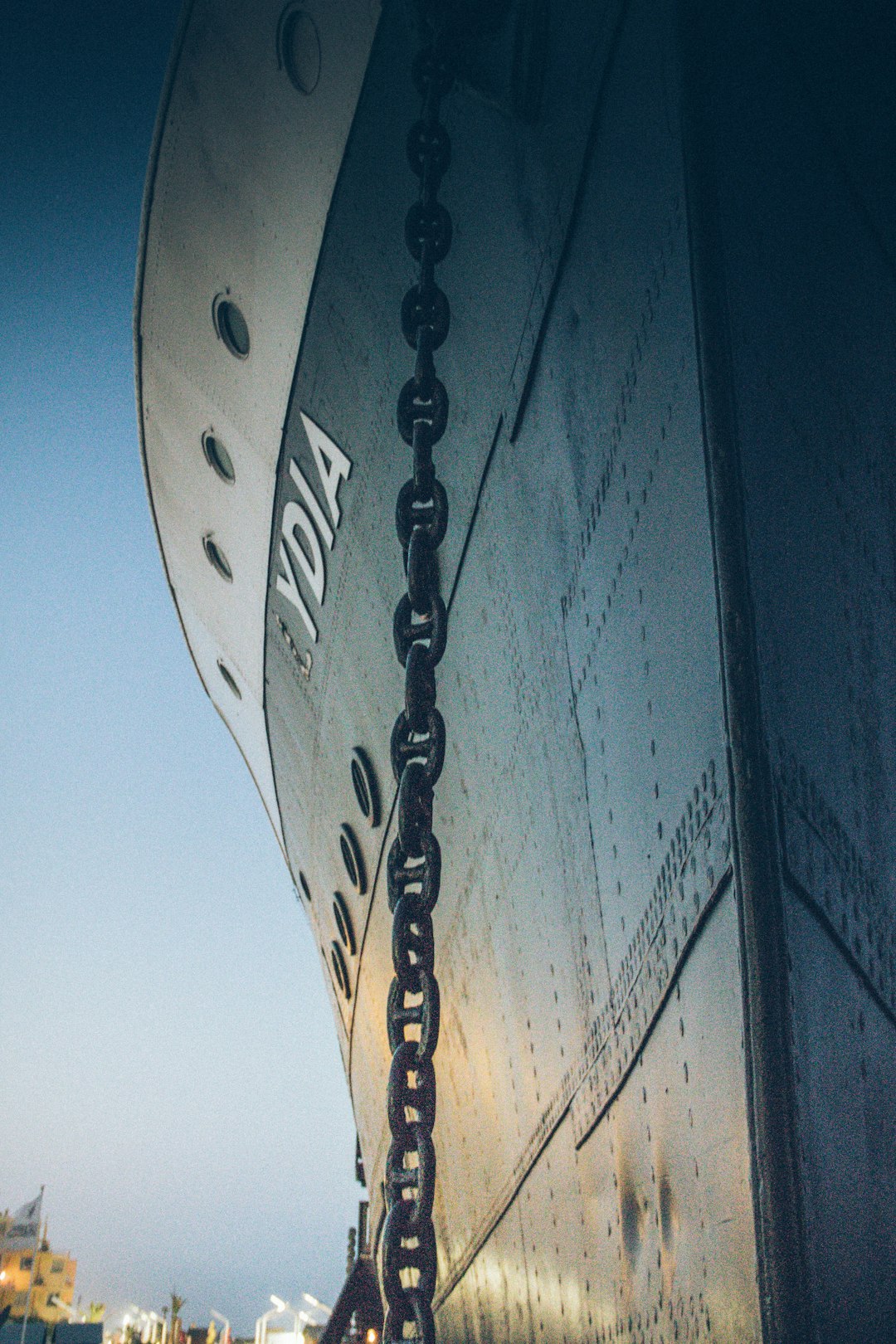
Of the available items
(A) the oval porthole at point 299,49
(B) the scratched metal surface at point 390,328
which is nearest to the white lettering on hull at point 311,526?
(B) the scratched metal surface at point 390,328

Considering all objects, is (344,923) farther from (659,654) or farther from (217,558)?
(659,654)

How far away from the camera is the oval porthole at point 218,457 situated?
4.25 metres

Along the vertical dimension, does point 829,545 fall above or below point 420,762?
above

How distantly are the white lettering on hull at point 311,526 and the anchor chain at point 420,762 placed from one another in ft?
4.41

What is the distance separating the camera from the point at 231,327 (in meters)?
3.84

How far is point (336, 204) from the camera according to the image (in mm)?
3119

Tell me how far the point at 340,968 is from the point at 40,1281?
179ft

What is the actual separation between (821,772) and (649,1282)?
107 cm

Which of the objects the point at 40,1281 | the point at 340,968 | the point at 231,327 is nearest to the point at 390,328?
the point at 231,327

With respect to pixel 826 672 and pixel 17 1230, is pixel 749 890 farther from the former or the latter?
pixel 17 1230

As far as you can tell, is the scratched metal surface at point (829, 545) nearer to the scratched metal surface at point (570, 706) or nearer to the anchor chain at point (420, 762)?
the scratched metal surface at point (570, 706)

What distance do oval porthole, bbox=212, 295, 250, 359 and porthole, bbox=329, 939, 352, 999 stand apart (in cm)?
319

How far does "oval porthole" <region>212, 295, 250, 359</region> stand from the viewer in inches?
148


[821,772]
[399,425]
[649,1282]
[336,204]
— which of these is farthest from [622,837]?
[336,204]
